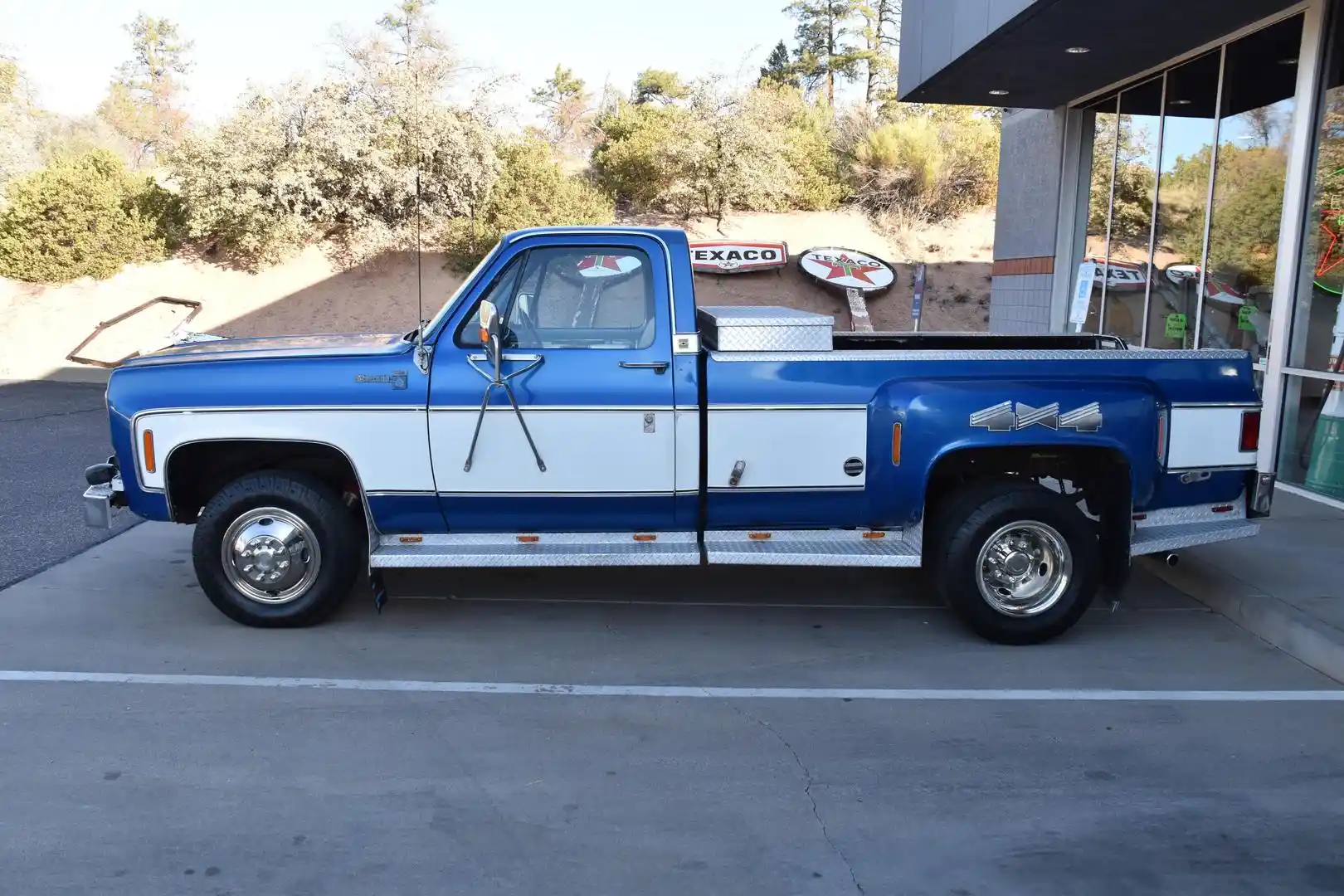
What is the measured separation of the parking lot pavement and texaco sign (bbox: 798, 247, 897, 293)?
18.6 metres

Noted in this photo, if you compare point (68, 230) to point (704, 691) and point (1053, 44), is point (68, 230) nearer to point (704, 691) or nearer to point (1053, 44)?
point (1053, 44)

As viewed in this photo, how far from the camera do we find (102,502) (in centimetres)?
615

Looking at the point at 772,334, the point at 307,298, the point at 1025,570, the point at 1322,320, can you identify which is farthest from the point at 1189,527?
the point at 307,298

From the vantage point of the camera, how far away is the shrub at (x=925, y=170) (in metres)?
29.0

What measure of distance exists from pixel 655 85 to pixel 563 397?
1686 inches

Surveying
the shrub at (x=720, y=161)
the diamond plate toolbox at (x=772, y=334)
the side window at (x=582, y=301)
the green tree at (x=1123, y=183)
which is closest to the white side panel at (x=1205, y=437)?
the diamond plate toolbox at (x=772, y=334)

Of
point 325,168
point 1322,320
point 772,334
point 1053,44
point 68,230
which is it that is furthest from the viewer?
point 68,230

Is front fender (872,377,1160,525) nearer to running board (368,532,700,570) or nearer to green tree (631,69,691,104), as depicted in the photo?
running board (368,532,700,570)

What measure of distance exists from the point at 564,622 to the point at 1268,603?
3988 mm

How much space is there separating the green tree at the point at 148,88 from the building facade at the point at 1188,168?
48665 millimetres

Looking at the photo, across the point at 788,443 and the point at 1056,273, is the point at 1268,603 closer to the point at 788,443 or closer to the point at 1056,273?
the point at 788,443

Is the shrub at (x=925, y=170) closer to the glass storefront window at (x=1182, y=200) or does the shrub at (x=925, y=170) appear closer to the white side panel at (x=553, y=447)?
the glass storefront window at (x=1182, y=200)

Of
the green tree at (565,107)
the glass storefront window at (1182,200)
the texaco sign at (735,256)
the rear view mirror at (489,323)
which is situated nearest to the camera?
the rear view mirror at (489,323)

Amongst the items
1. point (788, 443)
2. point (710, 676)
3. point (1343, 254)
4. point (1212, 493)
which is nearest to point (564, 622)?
point (710, 676)
